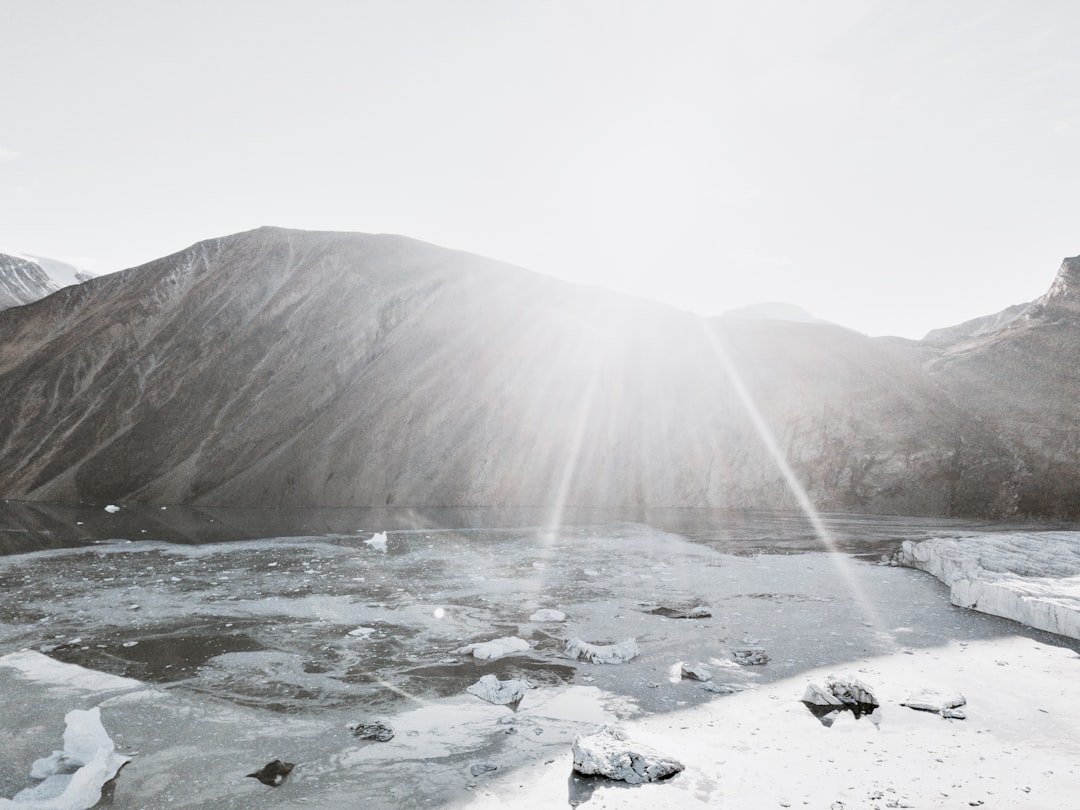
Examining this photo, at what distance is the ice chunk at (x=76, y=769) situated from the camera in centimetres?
519

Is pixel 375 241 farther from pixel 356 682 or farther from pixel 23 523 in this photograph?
pixel 356 682

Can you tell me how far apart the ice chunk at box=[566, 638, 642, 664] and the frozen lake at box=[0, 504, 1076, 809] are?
6.9 inches

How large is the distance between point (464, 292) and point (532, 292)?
241 inches

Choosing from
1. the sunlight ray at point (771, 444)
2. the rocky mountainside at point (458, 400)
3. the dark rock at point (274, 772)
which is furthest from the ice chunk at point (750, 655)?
the rocky mountainside at point (458, 400)

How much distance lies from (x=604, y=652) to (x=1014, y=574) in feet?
34.4

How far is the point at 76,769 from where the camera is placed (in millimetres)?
5871

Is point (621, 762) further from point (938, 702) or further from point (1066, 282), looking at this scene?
point (1066, 282)

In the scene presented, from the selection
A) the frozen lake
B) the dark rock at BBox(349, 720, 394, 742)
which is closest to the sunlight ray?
the frozen lake

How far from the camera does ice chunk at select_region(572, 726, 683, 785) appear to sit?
565cm

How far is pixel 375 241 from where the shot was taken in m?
60.2

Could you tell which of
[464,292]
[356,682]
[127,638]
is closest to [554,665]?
[356,682]

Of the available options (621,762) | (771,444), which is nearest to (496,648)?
(621,762)

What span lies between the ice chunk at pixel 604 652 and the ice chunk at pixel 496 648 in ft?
2.48

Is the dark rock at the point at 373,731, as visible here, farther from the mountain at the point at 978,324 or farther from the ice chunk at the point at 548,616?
the mountain at the point at 978,324
